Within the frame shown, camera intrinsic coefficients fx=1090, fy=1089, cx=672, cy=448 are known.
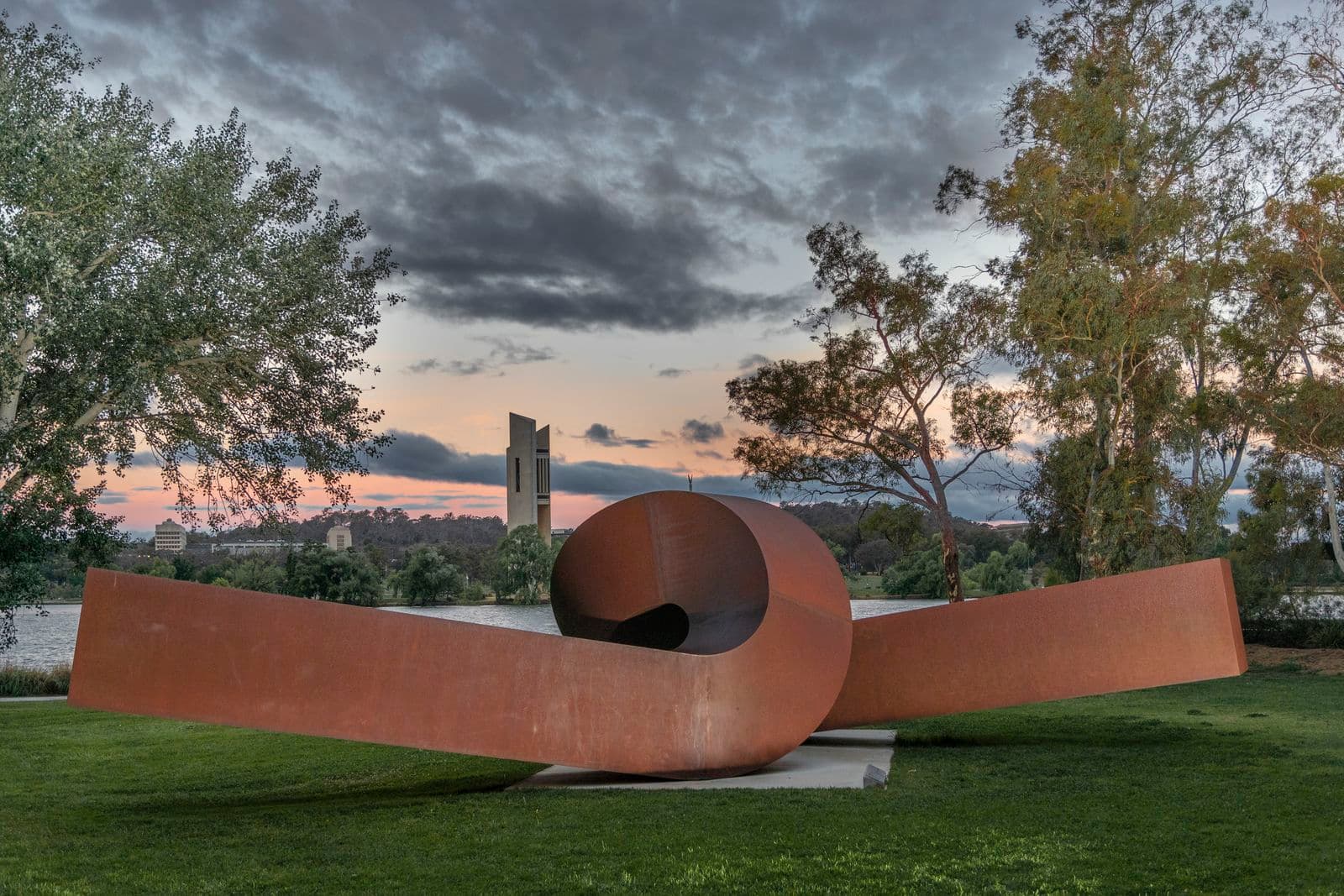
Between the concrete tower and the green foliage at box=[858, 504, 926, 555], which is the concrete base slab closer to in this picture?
the green foliage at box=[858, 504, 926, 555]

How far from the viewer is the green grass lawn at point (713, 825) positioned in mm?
5758

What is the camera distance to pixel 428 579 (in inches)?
1657

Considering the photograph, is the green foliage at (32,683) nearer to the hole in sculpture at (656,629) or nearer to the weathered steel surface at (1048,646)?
the hole in sculpture at (656,629)

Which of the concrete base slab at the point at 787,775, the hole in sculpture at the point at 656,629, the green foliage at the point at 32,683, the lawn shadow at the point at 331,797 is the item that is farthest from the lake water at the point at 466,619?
the lawn shadow at the point at 331,797

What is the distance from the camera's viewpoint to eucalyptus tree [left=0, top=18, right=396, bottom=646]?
1355 cm

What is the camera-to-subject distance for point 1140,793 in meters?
8.12

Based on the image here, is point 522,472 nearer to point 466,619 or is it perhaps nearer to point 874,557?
point 466,619

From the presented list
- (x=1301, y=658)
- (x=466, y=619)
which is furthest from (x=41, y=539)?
(x=1301, y=658)

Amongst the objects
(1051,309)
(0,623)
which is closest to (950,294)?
(1051,309)

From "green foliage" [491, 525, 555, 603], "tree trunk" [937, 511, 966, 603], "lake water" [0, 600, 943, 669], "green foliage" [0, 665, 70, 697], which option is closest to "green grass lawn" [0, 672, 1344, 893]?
"green foliage" [0, 665, 70, 697]

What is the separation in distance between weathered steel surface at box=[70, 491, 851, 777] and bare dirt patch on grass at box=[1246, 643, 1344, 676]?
15.5 meters

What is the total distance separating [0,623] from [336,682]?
9.51m

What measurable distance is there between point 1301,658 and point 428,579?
29.8 metres

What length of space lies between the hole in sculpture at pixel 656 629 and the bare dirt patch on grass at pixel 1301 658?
14757mm
